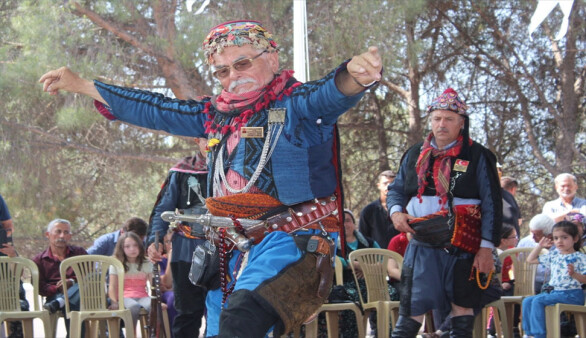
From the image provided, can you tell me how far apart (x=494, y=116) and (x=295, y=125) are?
312 inches

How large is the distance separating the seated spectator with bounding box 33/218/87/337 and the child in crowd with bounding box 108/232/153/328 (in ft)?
1.45

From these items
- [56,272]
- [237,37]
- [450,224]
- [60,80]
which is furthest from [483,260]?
[56,272]

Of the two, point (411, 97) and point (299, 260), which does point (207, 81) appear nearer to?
point (411, 97)

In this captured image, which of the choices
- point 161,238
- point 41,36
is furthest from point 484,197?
point 41,36

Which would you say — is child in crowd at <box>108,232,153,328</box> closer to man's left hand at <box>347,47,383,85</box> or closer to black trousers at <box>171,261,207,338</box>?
black trousers at <box>171,261,207,338</box>

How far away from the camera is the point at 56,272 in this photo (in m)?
7.55

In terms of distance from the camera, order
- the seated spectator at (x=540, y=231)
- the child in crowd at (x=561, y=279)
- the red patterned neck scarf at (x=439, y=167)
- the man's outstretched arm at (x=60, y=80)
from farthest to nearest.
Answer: the seated spectator at (x=540, y=231) → the child in crowd at (x=561, y=279) → the red patterned neck scarf at (x=439, y=167) → the man's outstretched arm at (x=60, y=80)

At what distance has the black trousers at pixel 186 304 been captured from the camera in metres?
5.68

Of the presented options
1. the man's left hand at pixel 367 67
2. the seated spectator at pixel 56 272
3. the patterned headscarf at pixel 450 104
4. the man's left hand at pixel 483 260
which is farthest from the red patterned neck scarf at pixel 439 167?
the seated spectator at pixel 56 272

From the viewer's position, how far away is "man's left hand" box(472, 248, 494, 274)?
5.11 metres

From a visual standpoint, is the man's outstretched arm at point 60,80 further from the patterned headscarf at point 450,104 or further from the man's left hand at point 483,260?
the man's left hand at point 483,260

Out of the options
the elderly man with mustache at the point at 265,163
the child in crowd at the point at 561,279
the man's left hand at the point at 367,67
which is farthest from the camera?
the child in crowd at the point at 561,279

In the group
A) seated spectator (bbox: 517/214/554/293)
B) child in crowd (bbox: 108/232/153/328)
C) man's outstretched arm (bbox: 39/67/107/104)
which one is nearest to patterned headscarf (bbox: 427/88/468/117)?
man's outstretched arm (bbox: 39/67/107/104)

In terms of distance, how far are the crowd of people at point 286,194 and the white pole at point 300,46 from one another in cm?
145
